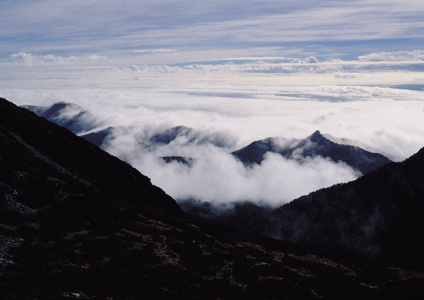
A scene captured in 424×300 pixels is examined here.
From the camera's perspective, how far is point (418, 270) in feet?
130

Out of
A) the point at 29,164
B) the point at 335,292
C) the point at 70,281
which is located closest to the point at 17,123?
the point at 29,164

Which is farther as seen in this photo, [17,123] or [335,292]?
[17,123]

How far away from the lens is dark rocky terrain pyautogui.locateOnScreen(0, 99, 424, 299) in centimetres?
2133

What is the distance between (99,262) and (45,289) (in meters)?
5.51

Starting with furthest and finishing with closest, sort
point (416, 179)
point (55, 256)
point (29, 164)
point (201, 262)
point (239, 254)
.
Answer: point (416, 179)
point (29, 164)
point (239, 254)
point (201, 262)
point (55, 256)

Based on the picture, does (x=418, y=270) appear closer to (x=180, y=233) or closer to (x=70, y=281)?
(x=180, y=233)

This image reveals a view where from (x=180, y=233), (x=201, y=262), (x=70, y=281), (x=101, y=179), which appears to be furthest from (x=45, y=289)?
(x=101, y=179)

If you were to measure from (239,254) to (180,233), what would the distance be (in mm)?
6143

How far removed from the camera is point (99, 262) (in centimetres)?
2445

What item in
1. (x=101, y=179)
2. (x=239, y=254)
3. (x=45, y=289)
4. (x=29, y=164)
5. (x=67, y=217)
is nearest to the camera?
(x=45, y=289)

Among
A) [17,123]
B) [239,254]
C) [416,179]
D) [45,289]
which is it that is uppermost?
[416,179]

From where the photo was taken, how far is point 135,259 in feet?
85.9

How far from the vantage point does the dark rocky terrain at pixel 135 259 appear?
2133 centimetres

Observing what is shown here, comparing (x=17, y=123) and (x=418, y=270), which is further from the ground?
(x=17, y=123)
